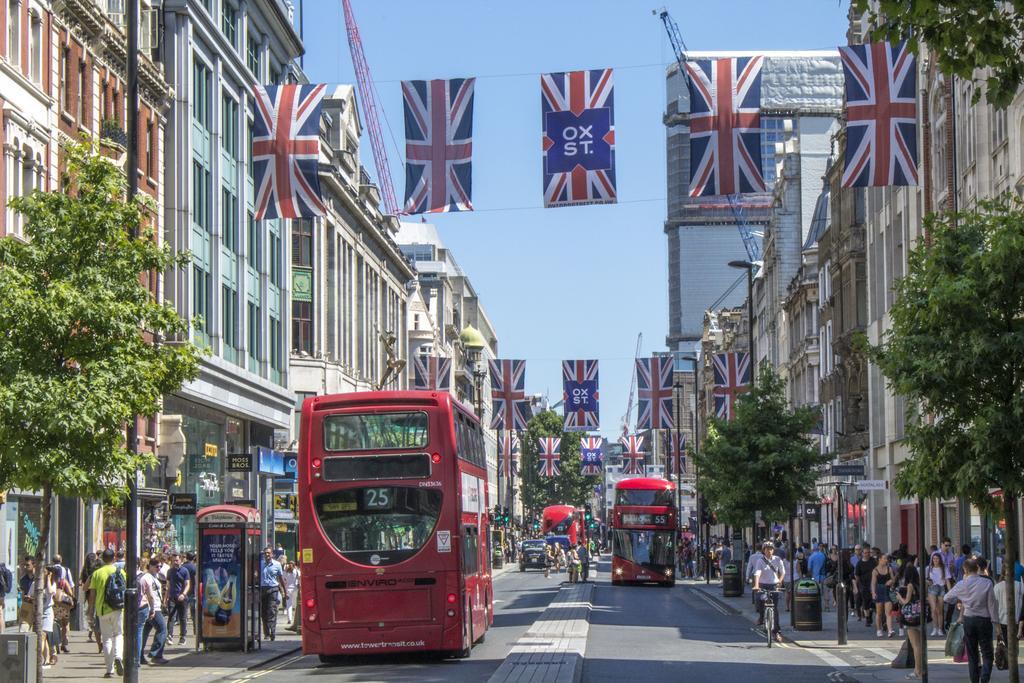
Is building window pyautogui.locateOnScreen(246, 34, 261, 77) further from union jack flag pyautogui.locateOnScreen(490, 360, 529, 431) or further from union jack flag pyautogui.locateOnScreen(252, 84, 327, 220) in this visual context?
union jack flag pyautogui.locateOnScreen(252, 84, 327, 220)

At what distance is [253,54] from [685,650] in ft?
120

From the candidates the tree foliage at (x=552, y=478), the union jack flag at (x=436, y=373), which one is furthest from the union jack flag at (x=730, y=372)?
the tree foliage at (x=552, y=478)

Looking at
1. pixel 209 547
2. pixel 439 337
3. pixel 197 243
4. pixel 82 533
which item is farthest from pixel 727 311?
pixel 209 547

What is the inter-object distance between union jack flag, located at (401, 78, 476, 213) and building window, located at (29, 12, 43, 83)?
416 inches

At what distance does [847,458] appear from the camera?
6306cm

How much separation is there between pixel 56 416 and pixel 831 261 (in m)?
49.9

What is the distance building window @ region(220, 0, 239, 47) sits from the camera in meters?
54.7

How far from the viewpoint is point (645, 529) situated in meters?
67.4

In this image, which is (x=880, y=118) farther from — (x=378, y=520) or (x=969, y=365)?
(x=378, y=520)

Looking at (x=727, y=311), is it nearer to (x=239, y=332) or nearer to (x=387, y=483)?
(x=239, y=332)

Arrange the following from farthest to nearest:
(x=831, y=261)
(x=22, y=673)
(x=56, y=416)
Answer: (x=831, y=261) → (x=56, y=416) → (x=22, y=673)

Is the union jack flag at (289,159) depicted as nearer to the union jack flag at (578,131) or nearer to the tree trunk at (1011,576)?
the union jack flag at (578,131)

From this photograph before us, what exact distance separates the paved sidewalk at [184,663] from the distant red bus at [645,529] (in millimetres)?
33587

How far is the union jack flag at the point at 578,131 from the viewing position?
3041 centimetres
